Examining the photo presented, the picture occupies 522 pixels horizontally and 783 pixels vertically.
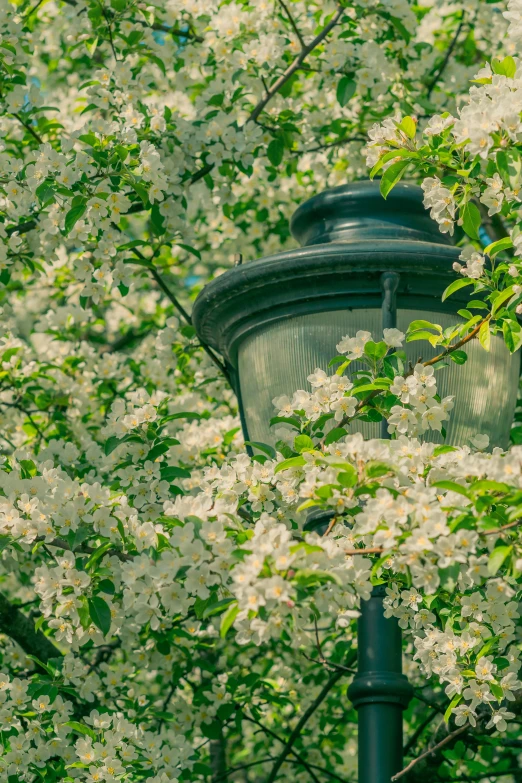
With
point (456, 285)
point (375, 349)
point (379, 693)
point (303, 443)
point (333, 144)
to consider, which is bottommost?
point (379, 693)

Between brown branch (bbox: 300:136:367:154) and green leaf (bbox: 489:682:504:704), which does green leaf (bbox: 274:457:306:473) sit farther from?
brown branch (bbox: 300:136:367:154)

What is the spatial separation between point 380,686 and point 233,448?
63.0 inches

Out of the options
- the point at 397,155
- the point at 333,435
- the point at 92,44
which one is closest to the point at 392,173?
the point at 397,155

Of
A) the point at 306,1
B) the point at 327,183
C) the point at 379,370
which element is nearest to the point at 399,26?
the point at 306,1

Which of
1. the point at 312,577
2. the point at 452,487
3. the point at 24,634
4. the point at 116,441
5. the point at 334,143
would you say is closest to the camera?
the point at 312,577

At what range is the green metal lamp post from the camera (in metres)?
2.62

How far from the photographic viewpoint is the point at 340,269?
2.68m

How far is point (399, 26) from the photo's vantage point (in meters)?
4.10

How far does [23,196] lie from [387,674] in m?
1.83

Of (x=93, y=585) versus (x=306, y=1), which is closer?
(x=93, y=585)

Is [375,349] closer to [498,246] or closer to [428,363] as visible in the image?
[428,363]

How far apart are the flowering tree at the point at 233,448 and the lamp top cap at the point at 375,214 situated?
18 centimetres

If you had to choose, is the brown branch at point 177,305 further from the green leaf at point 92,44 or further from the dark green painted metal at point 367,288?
the green leaf at point 92,44

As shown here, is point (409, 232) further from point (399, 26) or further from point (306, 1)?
point (306, 1)
